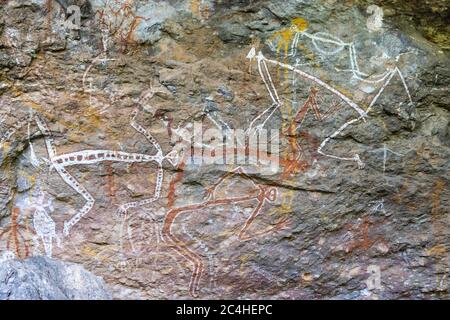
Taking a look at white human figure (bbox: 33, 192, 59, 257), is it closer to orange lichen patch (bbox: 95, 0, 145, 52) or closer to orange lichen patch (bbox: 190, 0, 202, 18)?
orange lichen patch (bbox: 95, 0, 145, 52)

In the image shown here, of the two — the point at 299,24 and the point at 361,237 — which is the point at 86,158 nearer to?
the point at 299,24

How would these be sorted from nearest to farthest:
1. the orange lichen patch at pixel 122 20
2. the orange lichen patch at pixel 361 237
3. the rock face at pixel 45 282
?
the rock face at pixel 45 282 < the orange lichen patch at pixel 122 20 < the orange lichen patch at pixel 361 237

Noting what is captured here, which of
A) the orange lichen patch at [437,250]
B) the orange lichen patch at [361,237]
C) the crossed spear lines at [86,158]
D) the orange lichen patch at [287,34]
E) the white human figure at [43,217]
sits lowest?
the orange lichen patch at [437,250]

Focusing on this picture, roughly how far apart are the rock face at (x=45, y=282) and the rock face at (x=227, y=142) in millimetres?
231

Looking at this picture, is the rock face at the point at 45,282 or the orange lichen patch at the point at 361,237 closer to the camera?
the rock face at the point at 45,282

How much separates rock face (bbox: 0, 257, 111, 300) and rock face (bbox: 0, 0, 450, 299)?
231 millimetres

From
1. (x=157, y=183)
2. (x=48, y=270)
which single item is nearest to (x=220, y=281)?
(x=157, y=183)

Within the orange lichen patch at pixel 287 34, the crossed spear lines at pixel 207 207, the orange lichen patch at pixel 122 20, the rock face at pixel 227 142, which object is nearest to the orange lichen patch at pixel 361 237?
the rock face at pixel 227 142

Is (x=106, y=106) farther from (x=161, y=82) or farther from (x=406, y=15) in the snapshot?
(x=406, y=15)

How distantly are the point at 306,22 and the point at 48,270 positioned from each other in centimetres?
171

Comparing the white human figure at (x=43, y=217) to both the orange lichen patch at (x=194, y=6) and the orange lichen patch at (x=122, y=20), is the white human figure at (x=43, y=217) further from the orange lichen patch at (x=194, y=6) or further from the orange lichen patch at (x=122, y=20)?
the orange lichen patch at (x=194, y=6)

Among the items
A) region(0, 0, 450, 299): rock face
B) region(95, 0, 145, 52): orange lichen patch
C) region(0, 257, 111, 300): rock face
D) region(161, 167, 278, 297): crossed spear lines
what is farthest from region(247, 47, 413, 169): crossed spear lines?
region(0, 257, 111, 300): rock face

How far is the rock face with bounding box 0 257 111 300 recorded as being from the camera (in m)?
2.70

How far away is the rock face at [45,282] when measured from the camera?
2.70 metres
